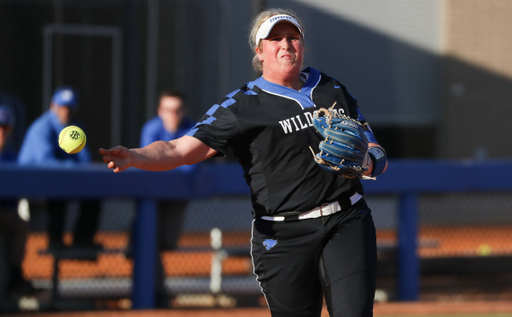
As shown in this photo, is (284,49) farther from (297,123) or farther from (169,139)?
(169,139)

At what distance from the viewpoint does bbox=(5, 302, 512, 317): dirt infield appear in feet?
17.1

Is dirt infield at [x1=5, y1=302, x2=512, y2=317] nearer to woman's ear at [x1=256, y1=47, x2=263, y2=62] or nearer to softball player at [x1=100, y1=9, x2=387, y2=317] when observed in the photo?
softball player at [x1=100, y1=9, x2=387, y2=317]

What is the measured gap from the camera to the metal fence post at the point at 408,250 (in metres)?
5.74

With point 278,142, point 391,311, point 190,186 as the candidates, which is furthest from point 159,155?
point 391,311

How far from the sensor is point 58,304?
5297 mm

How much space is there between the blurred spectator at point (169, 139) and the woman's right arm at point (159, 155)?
270 cm

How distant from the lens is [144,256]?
5.32 metres

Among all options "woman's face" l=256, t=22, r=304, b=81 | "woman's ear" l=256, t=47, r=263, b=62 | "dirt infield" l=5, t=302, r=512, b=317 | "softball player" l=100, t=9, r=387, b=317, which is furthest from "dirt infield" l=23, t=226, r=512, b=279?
"woman's face" l=256, t=22, r=304, b=81

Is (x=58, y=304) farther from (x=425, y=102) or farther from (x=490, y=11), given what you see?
(x=490, y=11)

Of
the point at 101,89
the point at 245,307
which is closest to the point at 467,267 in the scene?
the point at 245,307

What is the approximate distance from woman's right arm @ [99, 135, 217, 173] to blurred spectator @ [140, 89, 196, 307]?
2701mm

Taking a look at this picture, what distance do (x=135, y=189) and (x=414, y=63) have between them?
9792 mm

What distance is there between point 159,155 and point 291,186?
0.64m

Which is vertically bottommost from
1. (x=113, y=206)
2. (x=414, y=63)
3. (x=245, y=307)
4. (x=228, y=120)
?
(x=245, y=307)
